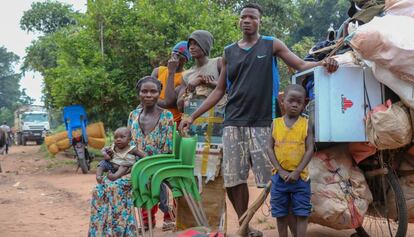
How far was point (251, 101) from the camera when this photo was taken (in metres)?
3.84

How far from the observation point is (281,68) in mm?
17969

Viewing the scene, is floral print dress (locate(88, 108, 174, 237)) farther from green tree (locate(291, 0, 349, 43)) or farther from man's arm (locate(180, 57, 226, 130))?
green tree (locate(291, 0, 349, 43))

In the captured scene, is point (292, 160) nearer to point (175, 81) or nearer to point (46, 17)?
point (175, 81)

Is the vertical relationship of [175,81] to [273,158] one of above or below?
above

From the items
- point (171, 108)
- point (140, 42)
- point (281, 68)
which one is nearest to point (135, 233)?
point (171, 108)

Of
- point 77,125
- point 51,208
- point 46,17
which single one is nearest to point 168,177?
point 51,208

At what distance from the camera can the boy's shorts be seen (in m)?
3.49

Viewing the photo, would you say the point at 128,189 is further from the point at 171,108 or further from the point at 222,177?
the point at 171,108

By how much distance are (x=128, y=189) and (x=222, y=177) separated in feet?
2.95

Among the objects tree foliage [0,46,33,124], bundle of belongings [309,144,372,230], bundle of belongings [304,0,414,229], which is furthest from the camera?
tree foliage [0,46,33,124]

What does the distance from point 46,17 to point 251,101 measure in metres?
28.2

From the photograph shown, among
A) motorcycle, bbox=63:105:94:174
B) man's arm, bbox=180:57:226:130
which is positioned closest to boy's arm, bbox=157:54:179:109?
man's arm, bbox=180:57:226:130

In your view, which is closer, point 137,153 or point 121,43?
point 137,153

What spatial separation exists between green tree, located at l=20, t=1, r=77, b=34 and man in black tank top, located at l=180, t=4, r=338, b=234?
2699cm
